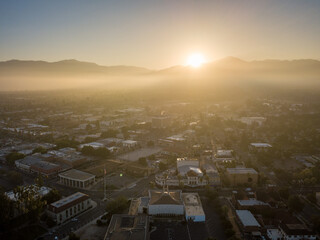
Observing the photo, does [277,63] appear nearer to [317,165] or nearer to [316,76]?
[316,76]

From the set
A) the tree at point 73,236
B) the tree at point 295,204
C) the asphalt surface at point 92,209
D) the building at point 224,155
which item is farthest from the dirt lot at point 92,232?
the building at point 224,155

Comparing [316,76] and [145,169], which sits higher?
[316,76]

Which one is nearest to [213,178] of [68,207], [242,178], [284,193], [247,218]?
[242,178]

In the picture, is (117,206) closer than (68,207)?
No

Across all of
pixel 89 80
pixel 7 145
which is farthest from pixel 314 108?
pixel 89 80

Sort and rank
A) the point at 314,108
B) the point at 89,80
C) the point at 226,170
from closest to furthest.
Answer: the point at 226,170
the point at 314,108
the point at 89,80

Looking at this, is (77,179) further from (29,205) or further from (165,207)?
(165,207)

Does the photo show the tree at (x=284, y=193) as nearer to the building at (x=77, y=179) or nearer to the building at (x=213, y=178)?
the building at (x=213, y=178)
